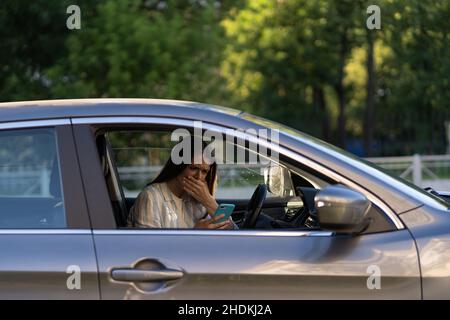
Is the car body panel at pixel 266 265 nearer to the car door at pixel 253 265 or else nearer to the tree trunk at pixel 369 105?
the car door at pixel 253 265

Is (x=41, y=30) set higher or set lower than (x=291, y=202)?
higher

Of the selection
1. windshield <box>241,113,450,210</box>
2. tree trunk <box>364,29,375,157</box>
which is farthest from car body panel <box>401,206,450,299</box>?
tree trunk <box>364,29,375,157</box>

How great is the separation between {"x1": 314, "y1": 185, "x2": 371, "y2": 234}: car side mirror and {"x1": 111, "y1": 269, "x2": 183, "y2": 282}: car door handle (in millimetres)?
586

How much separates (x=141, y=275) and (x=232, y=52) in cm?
2446

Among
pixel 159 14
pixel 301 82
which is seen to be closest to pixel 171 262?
pixel 159 14

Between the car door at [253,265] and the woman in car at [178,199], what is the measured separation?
0.63 m

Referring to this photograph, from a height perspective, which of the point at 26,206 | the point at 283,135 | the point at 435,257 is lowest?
the point at 435,257

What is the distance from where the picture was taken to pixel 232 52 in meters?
27.2

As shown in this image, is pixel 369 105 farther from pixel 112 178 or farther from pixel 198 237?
pixel 198 237

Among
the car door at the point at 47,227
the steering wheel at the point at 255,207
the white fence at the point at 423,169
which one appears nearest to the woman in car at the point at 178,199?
the steering wheel at the point at 255,207

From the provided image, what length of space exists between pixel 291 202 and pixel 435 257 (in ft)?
5.12

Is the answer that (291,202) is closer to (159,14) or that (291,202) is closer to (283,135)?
(283,135)

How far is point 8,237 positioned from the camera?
3.12 m

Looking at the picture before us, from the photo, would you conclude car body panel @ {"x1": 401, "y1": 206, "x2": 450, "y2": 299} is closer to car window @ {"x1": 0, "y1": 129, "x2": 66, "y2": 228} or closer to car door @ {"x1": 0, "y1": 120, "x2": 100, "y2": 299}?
car door @ {"x1": 0, "y1": 120, "x2": 100, "y2": 299}
